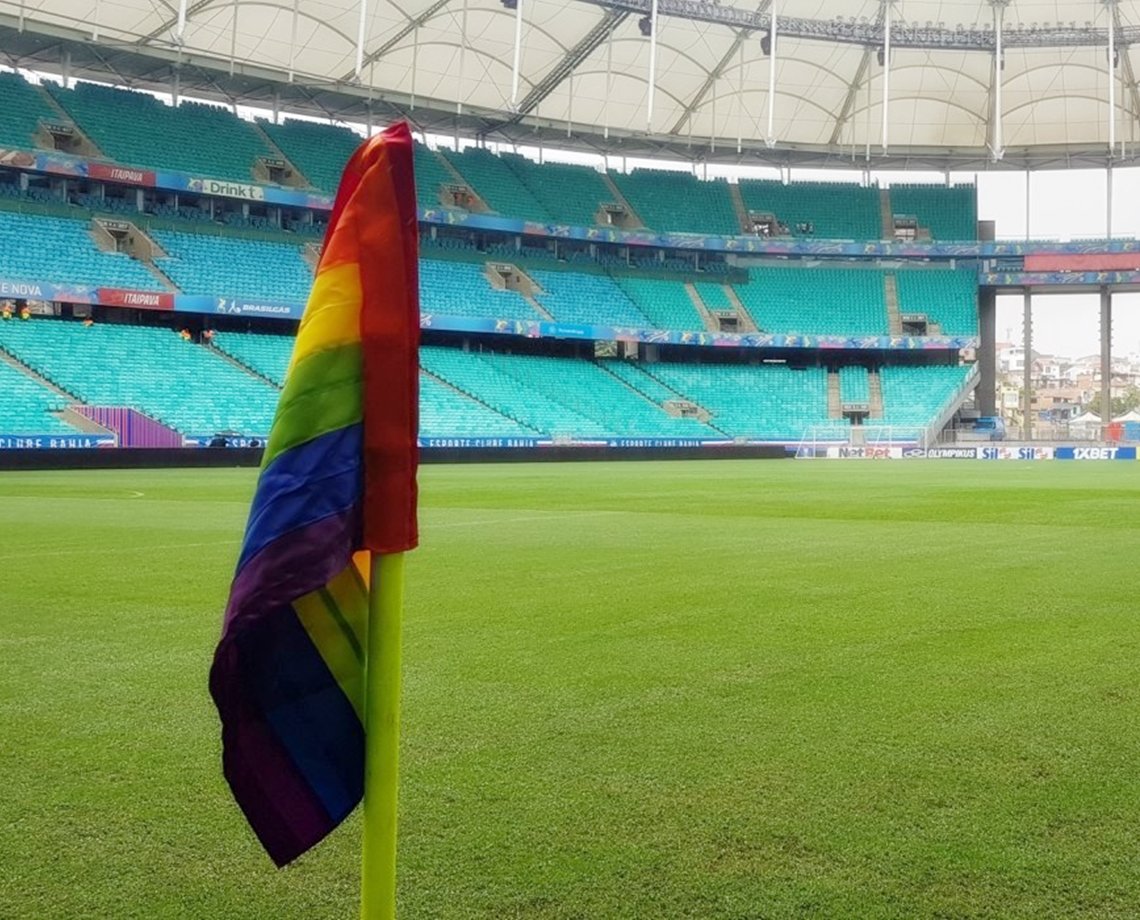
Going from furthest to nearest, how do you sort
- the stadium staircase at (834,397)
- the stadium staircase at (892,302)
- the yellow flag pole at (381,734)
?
1. the stadium staircase at (892,302)
2. the stadium staircase at (834,397)
3. the yellow flag pole at (381,734)

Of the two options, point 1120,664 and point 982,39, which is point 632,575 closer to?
point 1120,664

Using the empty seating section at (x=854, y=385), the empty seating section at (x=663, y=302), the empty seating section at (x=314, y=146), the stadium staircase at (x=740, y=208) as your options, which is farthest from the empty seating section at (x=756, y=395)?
the empty seating section at (x=314, y=146)

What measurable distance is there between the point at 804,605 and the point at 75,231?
4087 centimetres

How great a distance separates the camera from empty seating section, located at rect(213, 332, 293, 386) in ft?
134

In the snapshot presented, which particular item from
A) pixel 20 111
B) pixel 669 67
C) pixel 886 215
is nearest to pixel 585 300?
pixel 669 67

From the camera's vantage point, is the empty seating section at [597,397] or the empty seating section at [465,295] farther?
the empty seating section at [465,295]

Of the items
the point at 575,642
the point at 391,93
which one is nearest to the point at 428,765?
the point at 575,642

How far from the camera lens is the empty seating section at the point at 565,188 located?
55281mm

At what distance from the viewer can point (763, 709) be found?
445 centimetres

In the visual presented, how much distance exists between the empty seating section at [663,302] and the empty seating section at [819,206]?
6.94 meters

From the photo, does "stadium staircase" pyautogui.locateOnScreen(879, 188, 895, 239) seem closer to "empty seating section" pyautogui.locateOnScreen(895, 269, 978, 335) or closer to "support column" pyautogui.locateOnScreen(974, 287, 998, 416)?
"empty seating section" pyautogui.locateOnScreen(895, 269, 978, 335)

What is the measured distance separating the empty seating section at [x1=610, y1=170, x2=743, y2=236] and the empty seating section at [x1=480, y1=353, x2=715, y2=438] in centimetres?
1047

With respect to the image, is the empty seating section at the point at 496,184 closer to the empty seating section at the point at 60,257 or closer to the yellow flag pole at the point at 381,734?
the empty seating section at the point at 60,257

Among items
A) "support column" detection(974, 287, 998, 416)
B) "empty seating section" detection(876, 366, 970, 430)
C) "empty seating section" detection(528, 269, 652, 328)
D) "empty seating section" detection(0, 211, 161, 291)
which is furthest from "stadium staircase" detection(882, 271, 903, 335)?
"empty seating section" detection(0, 211, 161, 291)
